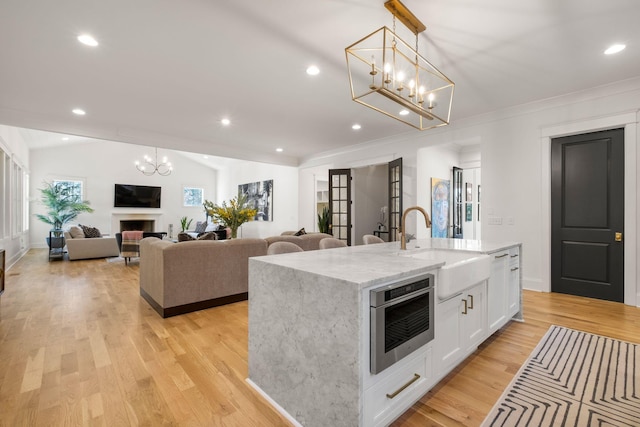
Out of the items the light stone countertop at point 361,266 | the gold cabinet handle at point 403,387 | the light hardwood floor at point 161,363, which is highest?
the light stone countertop at point 361,266

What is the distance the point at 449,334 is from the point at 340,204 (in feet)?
17.6

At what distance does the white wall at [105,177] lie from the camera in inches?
341

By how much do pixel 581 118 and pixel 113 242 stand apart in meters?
9.49

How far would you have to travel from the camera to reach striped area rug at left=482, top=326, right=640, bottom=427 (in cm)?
162

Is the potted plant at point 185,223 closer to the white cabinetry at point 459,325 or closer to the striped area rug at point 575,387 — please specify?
the white cabinetry at point 459,325

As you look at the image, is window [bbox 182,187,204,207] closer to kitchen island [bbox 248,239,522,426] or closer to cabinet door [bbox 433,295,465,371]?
kitchen island [bbox 248,239,522,426]

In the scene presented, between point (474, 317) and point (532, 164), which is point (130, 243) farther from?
point (532, 164)

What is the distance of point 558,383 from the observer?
76.3 inches

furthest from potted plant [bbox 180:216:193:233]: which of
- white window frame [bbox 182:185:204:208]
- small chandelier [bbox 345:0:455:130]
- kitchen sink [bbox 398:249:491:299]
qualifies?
kitchen sink [bbox 398:249:491:299]

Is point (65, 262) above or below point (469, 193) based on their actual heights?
below

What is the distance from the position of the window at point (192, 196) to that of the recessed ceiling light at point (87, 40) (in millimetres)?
9047

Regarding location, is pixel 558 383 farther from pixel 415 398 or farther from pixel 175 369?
pixel 175 369

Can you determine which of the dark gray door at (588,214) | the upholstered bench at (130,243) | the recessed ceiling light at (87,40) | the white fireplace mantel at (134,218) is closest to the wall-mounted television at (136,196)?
the white fireplace mantel at (134,218)

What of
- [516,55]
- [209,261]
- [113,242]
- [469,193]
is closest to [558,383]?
[516,55]
